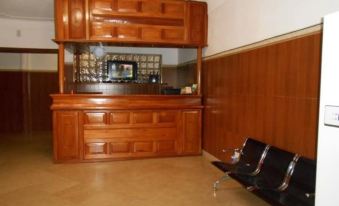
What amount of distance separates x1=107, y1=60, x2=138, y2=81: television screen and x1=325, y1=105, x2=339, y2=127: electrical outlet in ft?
17.8

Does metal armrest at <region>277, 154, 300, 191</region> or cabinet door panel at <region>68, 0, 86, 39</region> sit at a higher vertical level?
cabinet door panel at <region>68, 0, 86, 39</region>

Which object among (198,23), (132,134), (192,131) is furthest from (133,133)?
(198,23)

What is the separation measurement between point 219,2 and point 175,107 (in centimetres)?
193

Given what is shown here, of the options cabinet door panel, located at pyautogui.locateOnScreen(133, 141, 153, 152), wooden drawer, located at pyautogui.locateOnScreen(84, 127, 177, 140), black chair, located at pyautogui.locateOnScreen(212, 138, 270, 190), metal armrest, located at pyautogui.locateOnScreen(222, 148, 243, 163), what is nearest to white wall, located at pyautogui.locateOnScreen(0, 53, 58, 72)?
wooden drawer, located at pyautogui.locateOnScreen(84, 127, 177, 140)

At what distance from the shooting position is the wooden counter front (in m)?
4.62

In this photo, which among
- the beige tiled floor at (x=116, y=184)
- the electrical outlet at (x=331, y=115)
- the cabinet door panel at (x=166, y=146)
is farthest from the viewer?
the cabinet door panel at (x=166, y=146)

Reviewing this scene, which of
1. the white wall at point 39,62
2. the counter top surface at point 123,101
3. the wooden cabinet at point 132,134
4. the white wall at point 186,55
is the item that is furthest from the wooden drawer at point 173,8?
the white wall at point 39,62

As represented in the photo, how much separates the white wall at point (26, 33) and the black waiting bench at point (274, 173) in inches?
202

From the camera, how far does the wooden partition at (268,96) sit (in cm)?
271

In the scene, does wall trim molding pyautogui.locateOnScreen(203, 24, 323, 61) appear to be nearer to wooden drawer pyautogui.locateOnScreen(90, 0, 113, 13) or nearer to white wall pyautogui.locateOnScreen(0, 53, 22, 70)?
wooden drawer pyautogui.locateOnScreen(90, 0, 113, 13)

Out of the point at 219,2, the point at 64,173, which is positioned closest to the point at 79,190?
the point at 64,173

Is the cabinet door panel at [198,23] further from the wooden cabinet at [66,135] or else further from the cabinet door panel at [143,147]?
the wooden cabinet at [66,135]

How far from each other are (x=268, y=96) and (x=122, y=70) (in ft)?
13.6

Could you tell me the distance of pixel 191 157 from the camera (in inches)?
203
